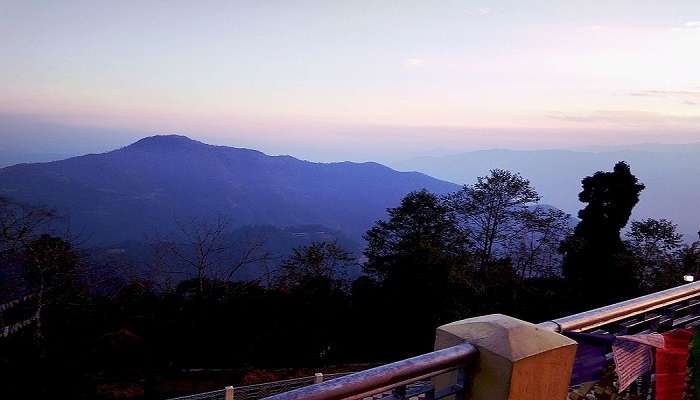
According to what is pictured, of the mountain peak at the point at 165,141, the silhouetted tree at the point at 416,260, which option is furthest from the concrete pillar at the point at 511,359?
the mountain peak at the point at 165,141

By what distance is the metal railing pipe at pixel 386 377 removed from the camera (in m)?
1.34

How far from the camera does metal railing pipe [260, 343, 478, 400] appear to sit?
4.39 ft

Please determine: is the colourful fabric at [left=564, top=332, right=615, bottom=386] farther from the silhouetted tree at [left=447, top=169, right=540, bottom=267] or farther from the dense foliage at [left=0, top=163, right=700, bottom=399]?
the silhouetted tree at [left=447, top=169, right=540, bottom=267]

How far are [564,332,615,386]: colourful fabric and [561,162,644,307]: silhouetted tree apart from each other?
19123 millimetres

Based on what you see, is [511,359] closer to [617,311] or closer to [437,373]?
[437,373]

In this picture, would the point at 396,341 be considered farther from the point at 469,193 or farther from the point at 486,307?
the point at 469,193

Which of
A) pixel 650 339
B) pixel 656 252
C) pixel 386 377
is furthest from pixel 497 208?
pixel 386 377

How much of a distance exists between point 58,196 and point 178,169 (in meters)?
66.1

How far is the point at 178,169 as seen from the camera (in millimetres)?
167625

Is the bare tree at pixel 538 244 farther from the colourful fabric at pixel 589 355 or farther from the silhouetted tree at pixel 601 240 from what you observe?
the colourful fabric at pixel 589 355

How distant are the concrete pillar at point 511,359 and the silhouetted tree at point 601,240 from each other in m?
19.6

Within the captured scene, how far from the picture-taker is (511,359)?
1.72 metres

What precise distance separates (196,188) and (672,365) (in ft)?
501

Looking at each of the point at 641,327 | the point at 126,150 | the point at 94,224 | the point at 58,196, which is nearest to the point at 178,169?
the point at 126,150
